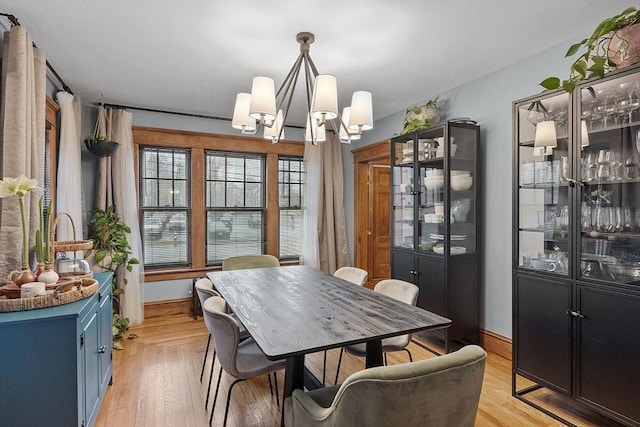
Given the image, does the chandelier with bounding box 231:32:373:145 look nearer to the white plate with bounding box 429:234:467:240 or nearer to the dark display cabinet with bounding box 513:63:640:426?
Answer: the dark display cabinet with bounding box 513:63:640:426

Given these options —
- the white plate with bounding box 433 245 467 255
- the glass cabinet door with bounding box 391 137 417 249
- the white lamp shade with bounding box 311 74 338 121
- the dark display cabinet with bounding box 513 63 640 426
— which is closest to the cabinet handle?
the dark display cabinet with bounding box 513 63 640 426

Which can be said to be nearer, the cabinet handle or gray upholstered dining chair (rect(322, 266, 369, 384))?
the cabinet handle

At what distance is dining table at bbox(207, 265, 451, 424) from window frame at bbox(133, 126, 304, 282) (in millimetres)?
2061

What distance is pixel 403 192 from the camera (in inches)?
155

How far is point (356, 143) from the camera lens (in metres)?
5.45

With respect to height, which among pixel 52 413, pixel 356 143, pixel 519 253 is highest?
pixel 356 143

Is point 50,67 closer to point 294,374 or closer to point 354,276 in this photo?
point 354,276

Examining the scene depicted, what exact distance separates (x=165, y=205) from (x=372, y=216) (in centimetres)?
295

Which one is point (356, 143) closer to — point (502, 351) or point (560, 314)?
point (502, 351)

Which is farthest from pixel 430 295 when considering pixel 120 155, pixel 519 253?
pixel 120 155

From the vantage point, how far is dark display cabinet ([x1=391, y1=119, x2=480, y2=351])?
3305mm

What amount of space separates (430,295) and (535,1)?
2.46 m

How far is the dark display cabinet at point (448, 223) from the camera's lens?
330 cm

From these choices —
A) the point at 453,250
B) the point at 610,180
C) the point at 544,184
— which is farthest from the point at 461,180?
the point at 610,180
